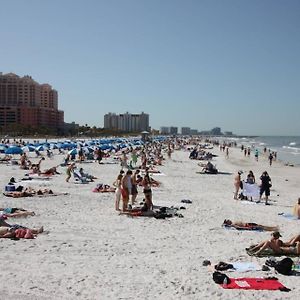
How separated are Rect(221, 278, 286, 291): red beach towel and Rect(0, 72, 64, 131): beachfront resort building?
127512 millimetres

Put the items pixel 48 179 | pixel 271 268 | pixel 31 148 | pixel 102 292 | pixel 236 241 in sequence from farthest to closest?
pixel 31 148 → pixel 48 179 → pixel 236 241 → pixel 271 268 → pixel 102 292

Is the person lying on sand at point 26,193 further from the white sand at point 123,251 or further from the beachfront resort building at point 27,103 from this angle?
the beachfront resort building at point 27,103

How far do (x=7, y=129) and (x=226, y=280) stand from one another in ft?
352

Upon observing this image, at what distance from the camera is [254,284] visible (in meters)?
6.97

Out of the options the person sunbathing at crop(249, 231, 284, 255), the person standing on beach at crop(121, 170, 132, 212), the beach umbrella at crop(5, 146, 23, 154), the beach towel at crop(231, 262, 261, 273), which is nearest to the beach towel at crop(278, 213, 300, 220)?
the person sunbathing at crop(249, 231, 284, 255)

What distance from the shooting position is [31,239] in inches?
361

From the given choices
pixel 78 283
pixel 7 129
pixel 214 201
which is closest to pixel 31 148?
pixel 214 201

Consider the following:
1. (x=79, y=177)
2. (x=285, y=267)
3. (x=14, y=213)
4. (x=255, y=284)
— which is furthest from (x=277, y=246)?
(x=79, y=177)

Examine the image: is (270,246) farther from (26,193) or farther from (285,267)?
(26,193)

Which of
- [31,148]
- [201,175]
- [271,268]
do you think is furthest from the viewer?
[31,148]

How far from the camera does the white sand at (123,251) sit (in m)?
6.57

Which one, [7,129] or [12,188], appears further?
[7,129]

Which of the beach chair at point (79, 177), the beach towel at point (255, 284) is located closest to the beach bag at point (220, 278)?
the beach towel at point (255, 284)

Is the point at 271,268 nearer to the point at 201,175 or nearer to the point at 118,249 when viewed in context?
the point at 118,249
